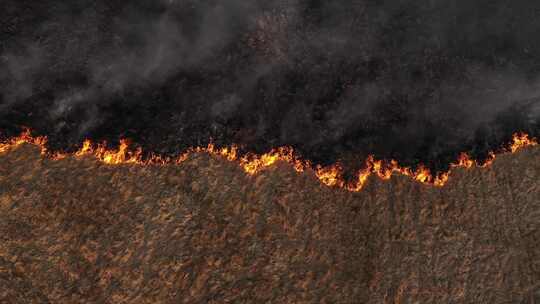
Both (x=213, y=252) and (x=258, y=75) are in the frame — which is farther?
(x=258, y=75)

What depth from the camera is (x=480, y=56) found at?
11109 mm

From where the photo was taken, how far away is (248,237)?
900cm

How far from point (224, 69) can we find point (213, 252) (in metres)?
Result: 5.08

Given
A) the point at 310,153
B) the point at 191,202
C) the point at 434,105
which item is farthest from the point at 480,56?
the point at 191,202

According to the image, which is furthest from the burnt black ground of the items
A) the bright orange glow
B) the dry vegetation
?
the dry vegetation

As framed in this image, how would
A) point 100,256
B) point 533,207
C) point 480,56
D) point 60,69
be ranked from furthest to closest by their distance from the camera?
point 480,56 → point 60,69 → point 533,207 → point 100,256

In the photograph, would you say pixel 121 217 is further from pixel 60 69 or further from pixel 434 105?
pixel 434 105

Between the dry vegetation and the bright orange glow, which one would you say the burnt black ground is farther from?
the dry vegetation

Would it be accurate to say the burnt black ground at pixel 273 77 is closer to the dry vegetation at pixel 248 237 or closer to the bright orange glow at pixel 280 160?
the bright orange glow at pixel 280 160

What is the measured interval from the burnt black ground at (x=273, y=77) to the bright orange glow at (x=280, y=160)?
24 cm

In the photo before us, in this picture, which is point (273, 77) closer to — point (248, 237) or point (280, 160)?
point (280, 160)

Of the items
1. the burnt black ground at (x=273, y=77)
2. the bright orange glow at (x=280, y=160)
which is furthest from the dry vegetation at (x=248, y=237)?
the burnt black ground at (x=273, y=77)

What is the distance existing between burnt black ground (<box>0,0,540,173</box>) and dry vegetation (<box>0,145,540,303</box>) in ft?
3.56

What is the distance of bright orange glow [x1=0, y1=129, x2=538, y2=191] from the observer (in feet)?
31.4
